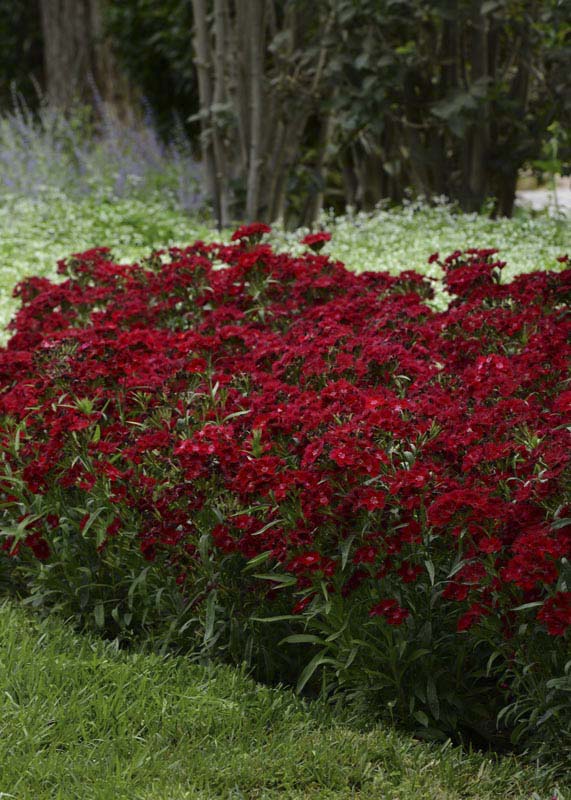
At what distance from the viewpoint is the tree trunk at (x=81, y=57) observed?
48.1 ft

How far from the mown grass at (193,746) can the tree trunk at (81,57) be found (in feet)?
40.9

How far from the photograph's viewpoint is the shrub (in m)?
2.81

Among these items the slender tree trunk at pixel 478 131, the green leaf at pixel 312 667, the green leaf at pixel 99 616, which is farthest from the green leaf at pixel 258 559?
the slender tree trunk at pixel 478 131

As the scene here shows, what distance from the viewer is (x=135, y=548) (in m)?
3.49

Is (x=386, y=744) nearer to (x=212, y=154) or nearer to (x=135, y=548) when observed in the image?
(x=135, y=548)

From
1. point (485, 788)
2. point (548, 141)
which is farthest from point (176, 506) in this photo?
point (548, 141)

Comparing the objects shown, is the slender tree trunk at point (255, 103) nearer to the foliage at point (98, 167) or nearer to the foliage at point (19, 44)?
the foliage at point (98, 167)

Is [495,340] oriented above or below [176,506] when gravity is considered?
above

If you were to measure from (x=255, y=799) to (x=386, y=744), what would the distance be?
1.37 ft

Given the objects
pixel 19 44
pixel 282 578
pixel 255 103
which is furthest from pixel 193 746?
pixel 19 44

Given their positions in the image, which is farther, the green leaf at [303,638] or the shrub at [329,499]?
the green leaf at [303,638]

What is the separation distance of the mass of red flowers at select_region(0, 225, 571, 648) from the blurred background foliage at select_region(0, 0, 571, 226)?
160 inches

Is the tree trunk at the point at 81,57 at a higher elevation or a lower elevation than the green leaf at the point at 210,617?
higher

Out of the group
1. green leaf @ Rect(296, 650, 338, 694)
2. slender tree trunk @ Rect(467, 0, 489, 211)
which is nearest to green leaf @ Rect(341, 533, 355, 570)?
green leaf @ Rect(296, 650, 338, 694)
